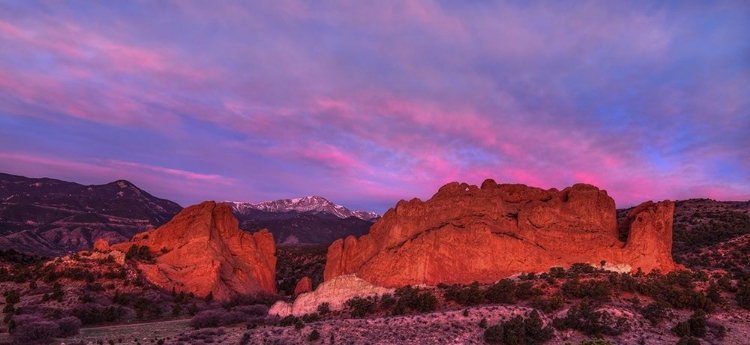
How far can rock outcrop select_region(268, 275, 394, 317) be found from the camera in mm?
38000

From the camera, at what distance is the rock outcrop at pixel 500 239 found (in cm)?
3844

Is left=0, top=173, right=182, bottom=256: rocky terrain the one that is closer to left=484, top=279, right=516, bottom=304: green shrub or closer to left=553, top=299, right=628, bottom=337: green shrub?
left=484, top=279, right=516, bottom=304: green shrub

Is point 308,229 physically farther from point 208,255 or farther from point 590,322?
point 590,322

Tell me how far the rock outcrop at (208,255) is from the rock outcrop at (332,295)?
10.4 meters

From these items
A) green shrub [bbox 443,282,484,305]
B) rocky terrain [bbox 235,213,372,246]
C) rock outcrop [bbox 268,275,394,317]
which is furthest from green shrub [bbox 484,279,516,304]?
rocky terrain [bbox 235,213,372,246]

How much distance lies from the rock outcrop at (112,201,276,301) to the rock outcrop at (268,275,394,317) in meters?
10.4

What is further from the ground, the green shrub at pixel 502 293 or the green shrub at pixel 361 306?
the green shrub at pixel 502 293

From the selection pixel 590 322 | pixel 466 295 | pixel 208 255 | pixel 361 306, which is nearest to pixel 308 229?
pixel 208 255

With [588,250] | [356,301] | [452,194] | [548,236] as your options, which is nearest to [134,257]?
[356,301]

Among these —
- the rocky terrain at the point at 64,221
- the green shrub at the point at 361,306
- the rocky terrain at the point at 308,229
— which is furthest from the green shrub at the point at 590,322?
the rocky terrain at the point at 308,229

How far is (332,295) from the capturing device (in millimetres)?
38562

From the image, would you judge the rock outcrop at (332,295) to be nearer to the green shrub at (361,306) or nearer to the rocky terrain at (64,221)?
the green shrub at (361,306)

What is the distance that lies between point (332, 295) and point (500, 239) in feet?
47.6

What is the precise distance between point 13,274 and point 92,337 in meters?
18.1
